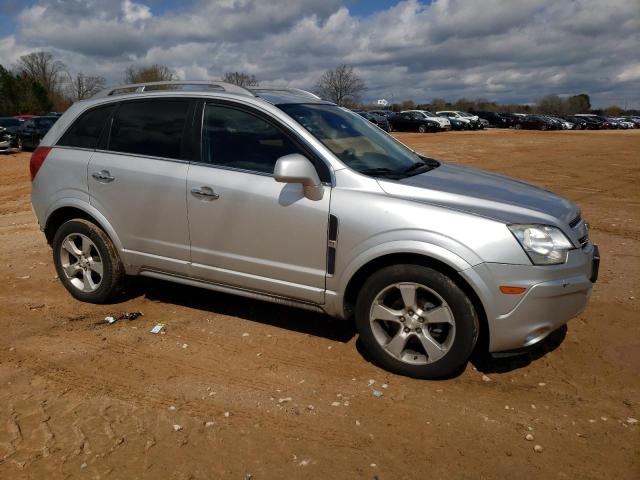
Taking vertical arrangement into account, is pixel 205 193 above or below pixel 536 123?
above

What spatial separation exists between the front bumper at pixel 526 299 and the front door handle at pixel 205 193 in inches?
76.2

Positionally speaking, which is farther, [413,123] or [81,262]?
[413,123]

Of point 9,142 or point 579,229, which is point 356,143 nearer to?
point 579,229

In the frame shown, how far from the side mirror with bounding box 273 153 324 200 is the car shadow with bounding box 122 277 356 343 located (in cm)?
131

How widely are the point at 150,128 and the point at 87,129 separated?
754 mm

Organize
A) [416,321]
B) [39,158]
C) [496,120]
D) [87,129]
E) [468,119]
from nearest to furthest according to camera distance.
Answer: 1. [416,321]
2. [87,129]
3. [39,158]
4. [468,119]
5. [496,120]

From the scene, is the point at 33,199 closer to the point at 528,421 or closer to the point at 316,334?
the point at 316,334

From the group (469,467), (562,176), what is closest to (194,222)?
(469,467)

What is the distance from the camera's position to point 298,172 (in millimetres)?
3611

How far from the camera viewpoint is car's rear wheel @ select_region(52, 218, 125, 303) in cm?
482

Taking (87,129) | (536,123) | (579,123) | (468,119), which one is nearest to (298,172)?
(87,129)

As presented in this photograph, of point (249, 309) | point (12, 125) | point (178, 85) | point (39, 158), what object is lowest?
point (249, 309)

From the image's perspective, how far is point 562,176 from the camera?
14328 mm

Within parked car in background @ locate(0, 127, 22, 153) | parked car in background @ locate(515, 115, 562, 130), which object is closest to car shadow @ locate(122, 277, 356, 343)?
parked car in background @ locate(0, 127, 22, 153)
